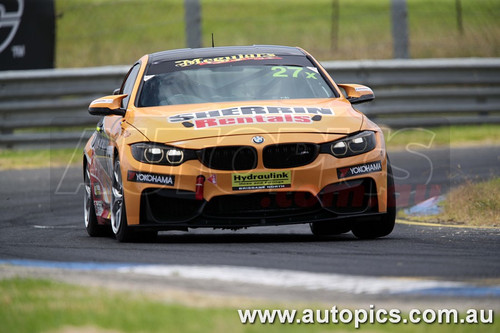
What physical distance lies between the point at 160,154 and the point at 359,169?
143 centimetres

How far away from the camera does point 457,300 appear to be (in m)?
5.09

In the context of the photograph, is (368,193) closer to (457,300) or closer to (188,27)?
(457,300)

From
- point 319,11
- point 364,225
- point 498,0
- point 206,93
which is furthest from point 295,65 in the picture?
point 319,11

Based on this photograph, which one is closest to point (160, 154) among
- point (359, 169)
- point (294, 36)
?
point (359, 169)

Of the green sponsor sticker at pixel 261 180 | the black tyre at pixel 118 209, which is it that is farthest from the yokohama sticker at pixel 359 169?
the black tyre at pixel 118 209

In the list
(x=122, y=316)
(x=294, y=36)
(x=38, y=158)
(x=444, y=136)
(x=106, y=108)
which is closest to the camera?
(x=122, y=316)

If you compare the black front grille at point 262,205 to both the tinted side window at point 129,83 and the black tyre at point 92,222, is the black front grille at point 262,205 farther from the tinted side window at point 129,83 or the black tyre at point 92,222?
the black tyre at point 92,222

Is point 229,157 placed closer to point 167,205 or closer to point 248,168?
point 248,168

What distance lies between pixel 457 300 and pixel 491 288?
39 centimetres

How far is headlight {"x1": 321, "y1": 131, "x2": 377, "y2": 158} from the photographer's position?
796cm

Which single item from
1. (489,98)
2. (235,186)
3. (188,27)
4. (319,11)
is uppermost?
(235,186)

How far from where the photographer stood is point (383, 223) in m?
8.42

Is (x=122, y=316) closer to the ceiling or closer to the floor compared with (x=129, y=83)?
closer to the ceiling

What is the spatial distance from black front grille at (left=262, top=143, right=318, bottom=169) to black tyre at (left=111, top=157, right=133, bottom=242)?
111 centimetres
